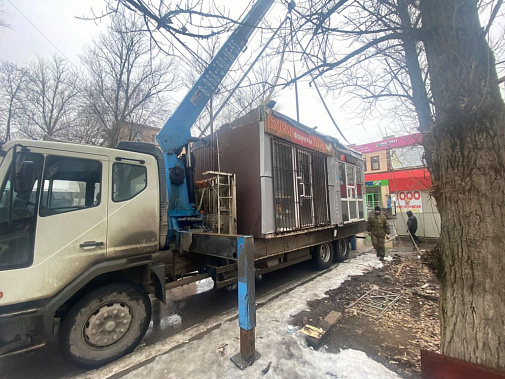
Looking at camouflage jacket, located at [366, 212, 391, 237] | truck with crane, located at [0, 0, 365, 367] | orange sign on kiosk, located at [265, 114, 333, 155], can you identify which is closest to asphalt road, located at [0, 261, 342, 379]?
truck with crane, located at [0, 0, 365, 367]

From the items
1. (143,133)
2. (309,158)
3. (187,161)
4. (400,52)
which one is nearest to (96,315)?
(187,161)

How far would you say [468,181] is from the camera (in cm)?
203

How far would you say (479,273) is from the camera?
1967 mm

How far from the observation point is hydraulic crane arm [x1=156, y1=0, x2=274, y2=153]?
4.61m

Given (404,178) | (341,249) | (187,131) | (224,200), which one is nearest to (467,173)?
(224,200)

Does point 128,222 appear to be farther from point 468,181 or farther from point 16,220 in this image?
point 468,181

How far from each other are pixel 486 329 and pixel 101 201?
13.6ft

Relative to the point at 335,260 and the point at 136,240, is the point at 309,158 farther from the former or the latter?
the point at 136,240

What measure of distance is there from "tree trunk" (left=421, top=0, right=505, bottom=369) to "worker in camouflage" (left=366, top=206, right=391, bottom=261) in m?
5.68

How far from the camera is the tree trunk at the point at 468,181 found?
6.32 ft

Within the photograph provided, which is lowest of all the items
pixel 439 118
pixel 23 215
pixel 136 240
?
pixel 136 240

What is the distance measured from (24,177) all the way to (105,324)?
1.92 meters

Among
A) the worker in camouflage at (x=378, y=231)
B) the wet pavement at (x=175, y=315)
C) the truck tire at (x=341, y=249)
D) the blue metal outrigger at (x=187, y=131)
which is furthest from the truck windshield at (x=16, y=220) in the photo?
the worker in camouflage at (x=378, y=231)

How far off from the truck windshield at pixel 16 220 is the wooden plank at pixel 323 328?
3416 millimetres
